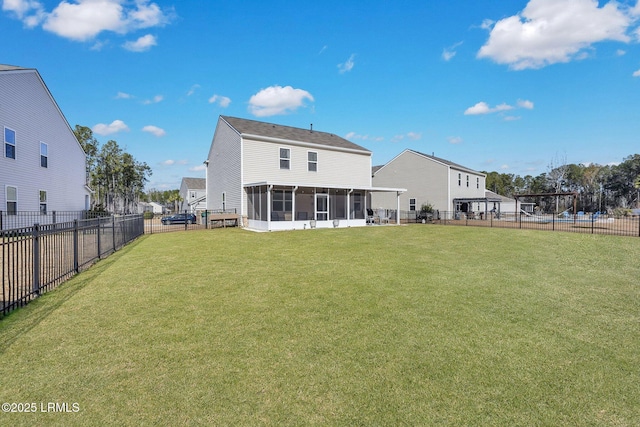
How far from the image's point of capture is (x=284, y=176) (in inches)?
867

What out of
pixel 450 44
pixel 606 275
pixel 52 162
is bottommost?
pixel 606 275

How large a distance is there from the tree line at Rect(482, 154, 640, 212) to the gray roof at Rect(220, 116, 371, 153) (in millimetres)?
48325

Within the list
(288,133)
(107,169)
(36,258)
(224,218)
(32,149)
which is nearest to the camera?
(36,258)

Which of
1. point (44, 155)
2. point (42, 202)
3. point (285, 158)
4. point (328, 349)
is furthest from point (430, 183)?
point (42, 202)

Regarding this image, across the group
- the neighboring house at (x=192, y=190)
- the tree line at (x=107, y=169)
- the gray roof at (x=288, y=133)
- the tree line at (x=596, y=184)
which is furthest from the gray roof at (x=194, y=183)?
the tree line at (x=596, y=184)

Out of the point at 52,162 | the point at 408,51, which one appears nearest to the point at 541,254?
the point at 408,51

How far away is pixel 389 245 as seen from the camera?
12336mm

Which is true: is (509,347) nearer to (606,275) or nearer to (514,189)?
(606,275)

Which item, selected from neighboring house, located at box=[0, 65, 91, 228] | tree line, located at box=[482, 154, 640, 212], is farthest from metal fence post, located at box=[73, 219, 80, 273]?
tree line, located at box=[482, 154, 640, 212]

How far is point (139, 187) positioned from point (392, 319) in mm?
56780

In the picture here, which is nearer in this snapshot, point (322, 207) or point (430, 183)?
point (322, 207)

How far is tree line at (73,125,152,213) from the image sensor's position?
142 ft

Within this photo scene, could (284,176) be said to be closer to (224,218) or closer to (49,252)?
(224,218)

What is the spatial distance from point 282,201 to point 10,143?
47.3 ft
